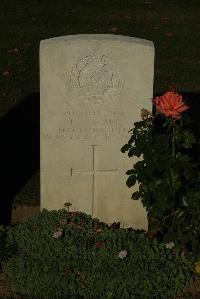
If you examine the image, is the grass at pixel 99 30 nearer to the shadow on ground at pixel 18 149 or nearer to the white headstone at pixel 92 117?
the shadow on ground at pixel 18 149

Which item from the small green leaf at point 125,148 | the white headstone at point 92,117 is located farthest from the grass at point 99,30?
the small green leaf at point 125,148

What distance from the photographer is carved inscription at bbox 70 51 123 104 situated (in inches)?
215

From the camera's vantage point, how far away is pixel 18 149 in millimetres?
7766

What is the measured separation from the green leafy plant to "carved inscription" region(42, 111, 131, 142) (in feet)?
1.21

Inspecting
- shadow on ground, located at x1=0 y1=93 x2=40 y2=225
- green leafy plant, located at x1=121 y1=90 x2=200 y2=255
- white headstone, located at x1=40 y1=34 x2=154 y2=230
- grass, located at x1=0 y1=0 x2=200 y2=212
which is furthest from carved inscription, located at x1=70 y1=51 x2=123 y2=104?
grass, located at x1=0 y1=0 x2=200 y2=212

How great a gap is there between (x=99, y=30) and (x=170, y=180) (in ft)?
26.1

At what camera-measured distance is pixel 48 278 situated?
199 inches

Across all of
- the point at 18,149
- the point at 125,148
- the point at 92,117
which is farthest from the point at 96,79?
the point at 18,149

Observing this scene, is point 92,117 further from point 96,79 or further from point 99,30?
point 99,30

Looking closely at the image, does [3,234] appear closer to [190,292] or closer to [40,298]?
[40,298]

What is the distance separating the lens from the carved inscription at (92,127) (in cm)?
562

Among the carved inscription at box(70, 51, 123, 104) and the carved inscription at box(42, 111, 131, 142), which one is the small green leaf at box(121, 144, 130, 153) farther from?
the carved inscription at box(70, 51, 123, 104)

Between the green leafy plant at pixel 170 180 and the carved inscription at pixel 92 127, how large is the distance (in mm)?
368

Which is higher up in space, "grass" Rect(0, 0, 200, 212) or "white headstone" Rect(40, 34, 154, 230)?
"grass" Rect(0, 0, 200, 212)
